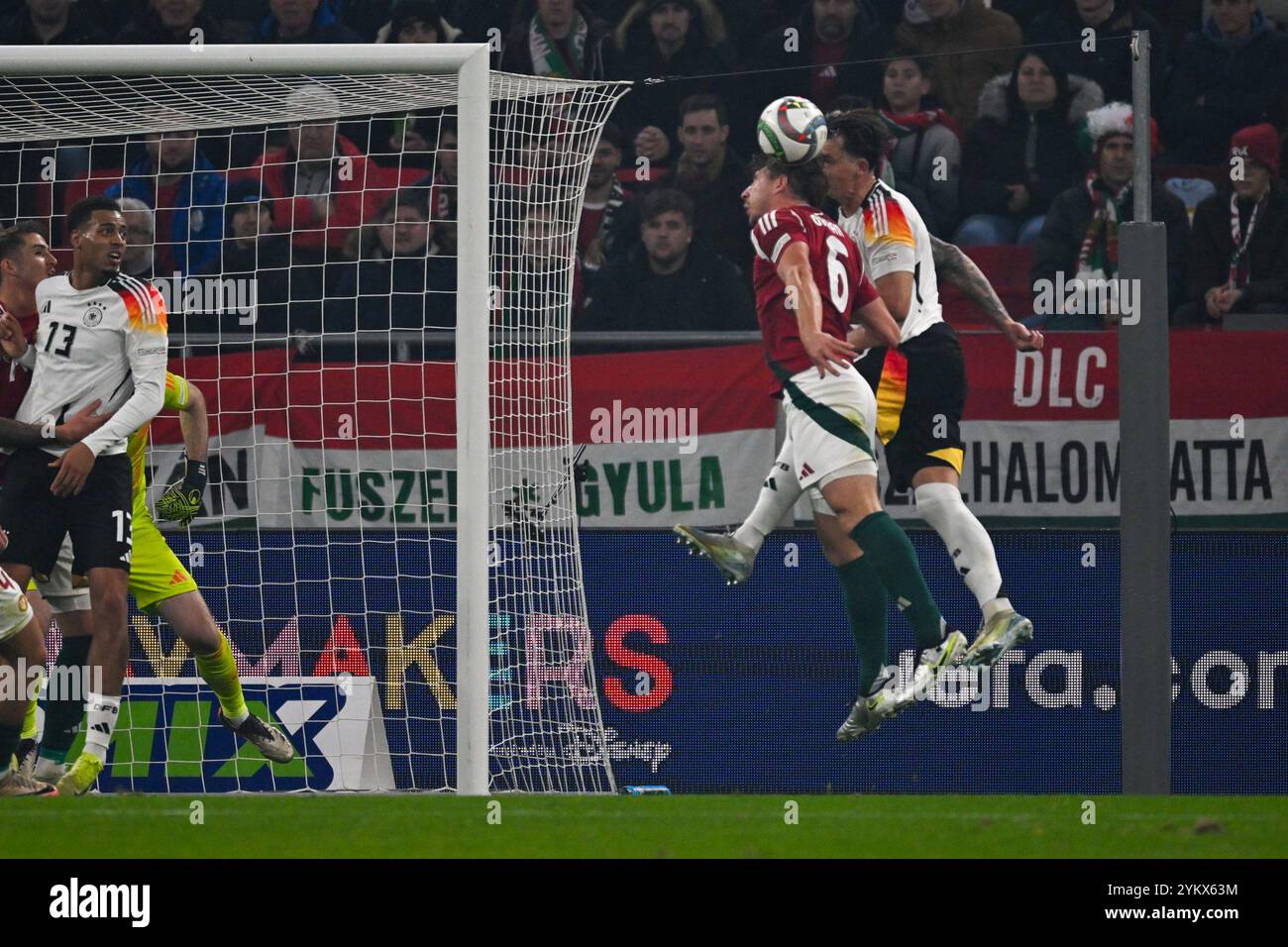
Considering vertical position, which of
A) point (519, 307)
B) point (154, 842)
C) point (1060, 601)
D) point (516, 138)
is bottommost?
point (154, 842)

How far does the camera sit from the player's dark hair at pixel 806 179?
6.53m

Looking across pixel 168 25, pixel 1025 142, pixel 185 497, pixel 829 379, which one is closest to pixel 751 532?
pixel 829 379

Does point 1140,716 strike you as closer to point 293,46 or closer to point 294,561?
point 294,561

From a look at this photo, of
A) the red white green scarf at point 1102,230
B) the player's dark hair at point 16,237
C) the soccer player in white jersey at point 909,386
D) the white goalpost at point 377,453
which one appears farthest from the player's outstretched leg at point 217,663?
the red white green scarf at point 1102,230

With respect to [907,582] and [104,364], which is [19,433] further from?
[907,582]

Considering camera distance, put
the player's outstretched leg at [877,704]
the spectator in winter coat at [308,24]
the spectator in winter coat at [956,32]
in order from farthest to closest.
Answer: the spectator in winter coat at [308,24] < the spectator in winter coat at [956,32] < the player's outstretched leg at [877,704]

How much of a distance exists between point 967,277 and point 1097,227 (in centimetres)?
138

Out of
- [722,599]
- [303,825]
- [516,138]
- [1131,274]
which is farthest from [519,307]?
[303,825]

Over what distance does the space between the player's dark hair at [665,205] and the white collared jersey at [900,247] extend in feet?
5.59

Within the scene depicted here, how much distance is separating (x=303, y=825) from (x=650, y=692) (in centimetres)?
274

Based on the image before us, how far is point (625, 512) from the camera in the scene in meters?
7.54

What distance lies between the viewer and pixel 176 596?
681cm

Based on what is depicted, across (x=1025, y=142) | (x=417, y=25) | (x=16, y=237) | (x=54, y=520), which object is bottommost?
(x=54, y=520)

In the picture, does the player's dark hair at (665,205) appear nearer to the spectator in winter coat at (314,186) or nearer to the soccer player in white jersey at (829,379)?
the spectator in winter coat at (314,186)
